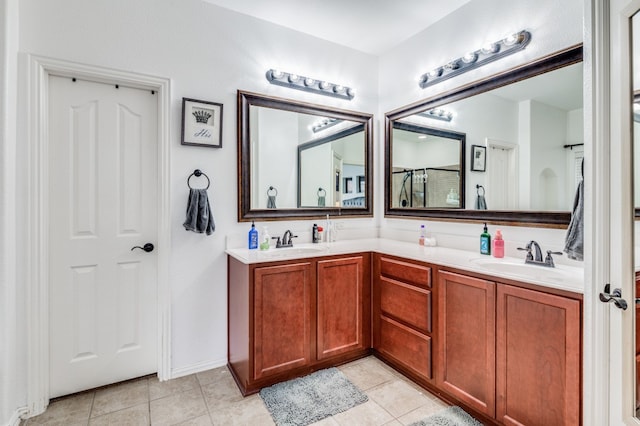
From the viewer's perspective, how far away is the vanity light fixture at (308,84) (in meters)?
2.57

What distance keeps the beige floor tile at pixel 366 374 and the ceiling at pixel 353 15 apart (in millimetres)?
2687

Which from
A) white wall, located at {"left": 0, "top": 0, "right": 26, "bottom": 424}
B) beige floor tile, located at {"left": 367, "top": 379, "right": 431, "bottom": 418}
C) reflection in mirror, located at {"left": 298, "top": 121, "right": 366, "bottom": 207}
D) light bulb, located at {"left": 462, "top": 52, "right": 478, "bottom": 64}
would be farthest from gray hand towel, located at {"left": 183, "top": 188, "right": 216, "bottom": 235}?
light bulb, located at {"left": 462, "top": 52, "right": 478, "bottom": 64}

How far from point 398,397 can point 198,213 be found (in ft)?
5.86

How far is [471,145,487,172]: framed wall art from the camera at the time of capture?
2318mm

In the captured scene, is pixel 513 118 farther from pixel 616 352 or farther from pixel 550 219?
pixel 616 352

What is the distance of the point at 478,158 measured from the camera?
2.36 m

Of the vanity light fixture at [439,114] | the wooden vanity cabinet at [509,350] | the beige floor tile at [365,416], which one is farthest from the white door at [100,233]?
the vanity light fixture at [439,114]

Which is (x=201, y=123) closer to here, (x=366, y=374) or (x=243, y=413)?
(x=243, y=413)

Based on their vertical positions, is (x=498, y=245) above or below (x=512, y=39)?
below

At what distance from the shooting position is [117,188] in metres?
2.16

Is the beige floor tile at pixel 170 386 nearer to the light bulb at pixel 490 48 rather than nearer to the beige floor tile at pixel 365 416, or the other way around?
the beige floor tile at pixel 365 416

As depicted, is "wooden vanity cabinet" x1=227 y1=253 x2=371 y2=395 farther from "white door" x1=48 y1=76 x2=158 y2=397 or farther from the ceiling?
the ceiling

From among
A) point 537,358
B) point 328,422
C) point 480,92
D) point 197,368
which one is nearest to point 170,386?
point 197,368

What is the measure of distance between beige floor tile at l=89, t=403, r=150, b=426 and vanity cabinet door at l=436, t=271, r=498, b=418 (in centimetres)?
176
